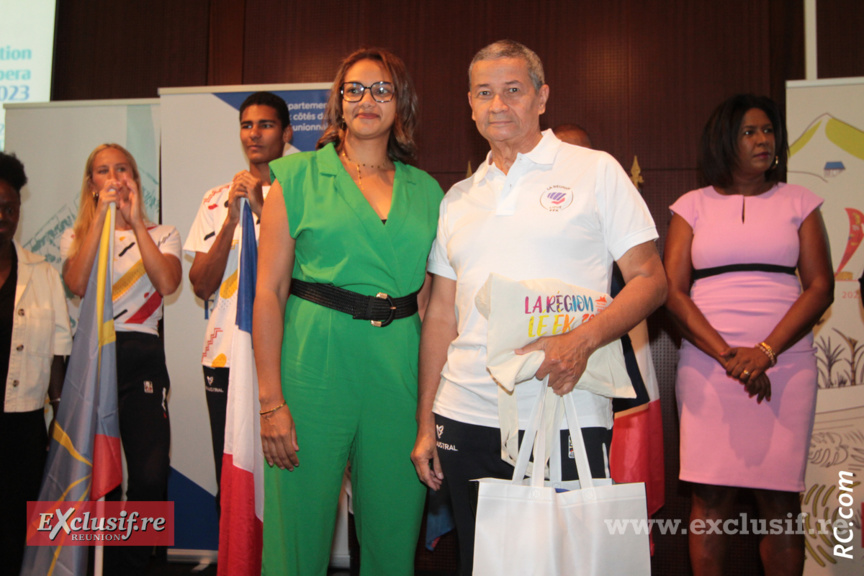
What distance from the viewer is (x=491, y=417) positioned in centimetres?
159

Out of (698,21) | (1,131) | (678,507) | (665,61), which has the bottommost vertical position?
(678,507)

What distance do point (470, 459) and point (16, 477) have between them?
2.16 m

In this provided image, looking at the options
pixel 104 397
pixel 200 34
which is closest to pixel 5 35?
pixel 200 34

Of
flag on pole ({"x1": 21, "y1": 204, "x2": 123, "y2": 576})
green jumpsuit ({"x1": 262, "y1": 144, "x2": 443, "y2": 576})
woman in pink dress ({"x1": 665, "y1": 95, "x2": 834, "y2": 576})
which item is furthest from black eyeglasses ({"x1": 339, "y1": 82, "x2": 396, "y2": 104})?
woman in pink dress ({"x1": 665, "y1": 95, "x2": 834, "y2": 576})

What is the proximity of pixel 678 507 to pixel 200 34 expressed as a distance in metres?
4.13

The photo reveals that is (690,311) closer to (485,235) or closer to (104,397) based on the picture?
(485,235)

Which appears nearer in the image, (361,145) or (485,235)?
(485,235)

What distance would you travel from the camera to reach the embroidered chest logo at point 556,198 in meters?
1.59

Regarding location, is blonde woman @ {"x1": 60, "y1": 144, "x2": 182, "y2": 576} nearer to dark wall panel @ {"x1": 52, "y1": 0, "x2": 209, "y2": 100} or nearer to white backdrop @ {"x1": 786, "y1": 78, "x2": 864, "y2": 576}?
dark wall panel @ {"x1": 52, "y1": 0, "x2": 209, "y2": 100}

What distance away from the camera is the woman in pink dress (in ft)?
7.88

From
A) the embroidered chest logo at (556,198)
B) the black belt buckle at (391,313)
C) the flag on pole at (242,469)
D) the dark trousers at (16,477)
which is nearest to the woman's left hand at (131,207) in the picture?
the dark trousers at (16,477)

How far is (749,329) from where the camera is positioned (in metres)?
2.47

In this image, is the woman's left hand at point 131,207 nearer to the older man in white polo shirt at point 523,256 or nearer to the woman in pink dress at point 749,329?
the older man in white polo shirt at point 523,256

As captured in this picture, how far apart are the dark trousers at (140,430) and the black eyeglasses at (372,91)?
159 cm
